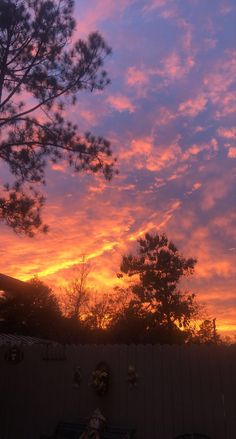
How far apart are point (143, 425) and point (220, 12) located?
962 cm

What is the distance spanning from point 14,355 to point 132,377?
11.1 ft

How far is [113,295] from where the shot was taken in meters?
36.6

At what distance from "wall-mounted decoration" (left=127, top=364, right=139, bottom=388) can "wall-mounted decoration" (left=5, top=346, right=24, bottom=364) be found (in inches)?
123

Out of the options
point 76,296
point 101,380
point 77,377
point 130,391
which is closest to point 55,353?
point 77,377

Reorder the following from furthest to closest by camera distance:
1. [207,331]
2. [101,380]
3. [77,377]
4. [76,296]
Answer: [207,331], [76,296], [77,377], [101,380]

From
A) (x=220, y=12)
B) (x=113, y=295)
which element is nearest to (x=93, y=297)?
(x=113, y=295)

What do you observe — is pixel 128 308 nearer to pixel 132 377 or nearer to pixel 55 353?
pixel 55 353

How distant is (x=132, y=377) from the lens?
8.31 metres

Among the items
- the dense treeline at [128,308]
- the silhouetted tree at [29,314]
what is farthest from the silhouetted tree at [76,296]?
the silhouetted tree at [29,314]

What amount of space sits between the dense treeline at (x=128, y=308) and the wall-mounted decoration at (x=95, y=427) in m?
15.8

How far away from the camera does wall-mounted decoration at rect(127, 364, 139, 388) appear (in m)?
8.30

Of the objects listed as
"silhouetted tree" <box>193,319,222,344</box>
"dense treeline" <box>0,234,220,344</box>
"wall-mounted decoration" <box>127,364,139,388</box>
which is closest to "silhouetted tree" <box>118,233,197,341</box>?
"dense treeline" <box>0,234,220,344</box>

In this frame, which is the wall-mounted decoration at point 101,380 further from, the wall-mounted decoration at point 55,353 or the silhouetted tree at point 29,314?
the silhouetted tree at point 29,314

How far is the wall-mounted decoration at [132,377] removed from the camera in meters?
8.30
